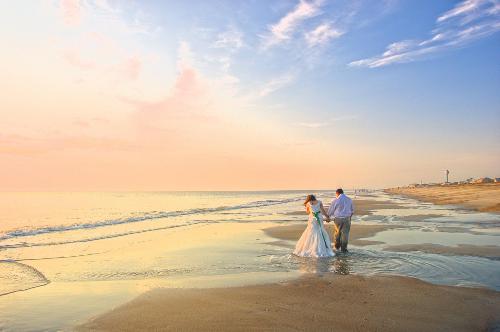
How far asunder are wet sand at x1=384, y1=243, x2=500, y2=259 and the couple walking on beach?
79.0 inches

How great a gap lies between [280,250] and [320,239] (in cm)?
220

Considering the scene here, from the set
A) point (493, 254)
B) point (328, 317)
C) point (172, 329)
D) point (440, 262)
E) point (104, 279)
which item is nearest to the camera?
point (172, 329)

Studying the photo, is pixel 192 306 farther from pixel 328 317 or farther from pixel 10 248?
pixel 10 248

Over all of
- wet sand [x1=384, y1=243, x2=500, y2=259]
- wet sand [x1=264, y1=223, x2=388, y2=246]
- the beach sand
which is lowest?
wet sand [x1=264, y1=223, x2=388, y2=246]

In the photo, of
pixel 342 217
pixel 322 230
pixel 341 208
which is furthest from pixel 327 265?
pixel 341 208

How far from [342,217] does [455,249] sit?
175 inches

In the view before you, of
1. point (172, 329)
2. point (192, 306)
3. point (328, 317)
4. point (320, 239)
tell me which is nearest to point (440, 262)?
point (320, 239)

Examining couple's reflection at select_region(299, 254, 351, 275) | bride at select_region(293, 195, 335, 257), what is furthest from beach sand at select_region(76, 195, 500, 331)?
bride at select_region(293, 195, 335, 257)

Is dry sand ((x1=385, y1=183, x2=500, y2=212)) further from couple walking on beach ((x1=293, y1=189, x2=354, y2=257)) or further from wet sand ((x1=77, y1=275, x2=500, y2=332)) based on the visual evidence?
wet sand ((x1=77, y1=275, x2=500, y2=332))

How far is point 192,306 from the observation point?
7922 millimetres

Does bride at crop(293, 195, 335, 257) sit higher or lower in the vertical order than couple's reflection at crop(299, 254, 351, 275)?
higher

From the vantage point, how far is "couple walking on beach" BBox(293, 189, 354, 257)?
1400 centimetres

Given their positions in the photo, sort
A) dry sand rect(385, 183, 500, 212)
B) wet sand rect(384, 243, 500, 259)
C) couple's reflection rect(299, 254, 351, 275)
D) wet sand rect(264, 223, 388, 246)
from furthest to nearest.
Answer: dry sand rect(385, 183, 500, 212)
wet sand rect(264, 223, 388, 246)
wet sand rect(384, 243, 500, 259)
couple's reflection rect(299, 254, 351, 275)

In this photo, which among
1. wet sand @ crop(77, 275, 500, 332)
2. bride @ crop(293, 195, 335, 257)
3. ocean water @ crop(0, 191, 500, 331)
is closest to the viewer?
wet sand @ crop(77, 275, 500, 332)
